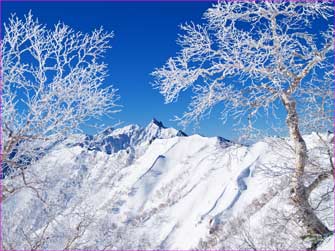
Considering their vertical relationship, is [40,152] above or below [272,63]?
below

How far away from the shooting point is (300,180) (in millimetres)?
6867

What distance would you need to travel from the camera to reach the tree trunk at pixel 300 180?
6879mm

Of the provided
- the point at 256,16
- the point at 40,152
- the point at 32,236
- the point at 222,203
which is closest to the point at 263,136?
the point at 256,16

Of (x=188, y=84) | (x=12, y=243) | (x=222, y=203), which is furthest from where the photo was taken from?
(x=222, y=203)

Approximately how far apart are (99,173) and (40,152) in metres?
5.27

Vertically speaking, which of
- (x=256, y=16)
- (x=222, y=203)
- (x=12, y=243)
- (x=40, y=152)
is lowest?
(x=12, y=243)

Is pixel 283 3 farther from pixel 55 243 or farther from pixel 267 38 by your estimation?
pixel 55 243

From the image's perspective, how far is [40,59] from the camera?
750 cm

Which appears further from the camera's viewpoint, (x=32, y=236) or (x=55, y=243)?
(x=55, y=243)

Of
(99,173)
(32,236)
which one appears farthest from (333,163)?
(32,236)

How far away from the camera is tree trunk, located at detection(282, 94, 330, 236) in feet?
22.6

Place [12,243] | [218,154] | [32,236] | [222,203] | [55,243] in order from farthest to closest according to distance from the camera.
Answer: [222,203]
[55,243]
[32,236]
[12,243]
[218,154]

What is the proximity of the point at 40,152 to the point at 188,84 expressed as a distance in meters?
3.00

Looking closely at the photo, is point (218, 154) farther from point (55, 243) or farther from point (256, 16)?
point (55, 243)
